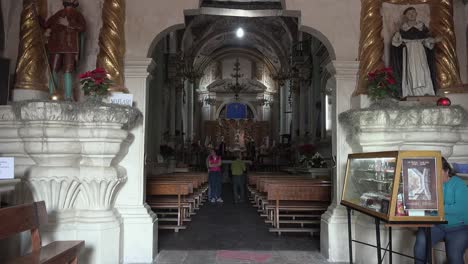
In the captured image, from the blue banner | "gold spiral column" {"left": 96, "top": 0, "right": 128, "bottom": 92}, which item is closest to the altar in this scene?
the blue banner

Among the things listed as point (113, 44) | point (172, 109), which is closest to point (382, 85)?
point (113, 44)

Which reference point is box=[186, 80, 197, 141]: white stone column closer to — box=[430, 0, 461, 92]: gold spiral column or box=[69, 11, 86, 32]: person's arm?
box=[69, 11, 86, 32]: person's arm

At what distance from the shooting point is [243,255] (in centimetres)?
506

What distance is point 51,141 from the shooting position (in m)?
4.12

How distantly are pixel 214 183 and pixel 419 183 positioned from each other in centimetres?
849

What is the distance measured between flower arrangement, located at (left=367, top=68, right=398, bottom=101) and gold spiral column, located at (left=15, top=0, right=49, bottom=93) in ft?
13.0

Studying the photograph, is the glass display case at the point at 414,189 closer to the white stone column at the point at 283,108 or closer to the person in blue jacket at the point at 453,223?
the person in blue jacket at the point at 453,223

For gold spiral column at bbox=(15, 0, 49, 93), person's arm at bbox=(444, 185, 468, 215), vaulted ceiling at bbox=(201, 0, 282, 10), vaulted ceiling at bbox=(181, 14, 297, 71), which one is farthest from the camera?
vaulted ceiling at bbox=(181, 14, 297, 71)

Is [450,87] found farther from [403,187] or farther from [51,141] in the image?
A: [51,141]

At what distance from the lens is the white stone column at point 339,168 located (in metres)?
4.88

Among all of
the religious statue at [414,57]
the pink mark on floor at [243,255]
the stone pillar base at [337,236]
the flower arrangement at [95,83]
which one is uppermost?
the religious statue at [414,57]

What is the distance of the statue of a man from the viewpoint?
4750 mm

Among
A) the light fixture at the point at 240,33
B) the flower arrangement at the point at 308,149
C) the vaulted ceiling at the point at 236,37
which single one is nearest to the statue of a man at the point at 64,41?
the flower arrangement at the point at 308,149

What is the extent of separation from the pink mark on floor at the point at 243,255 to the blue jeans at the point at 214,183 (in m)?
5.46
